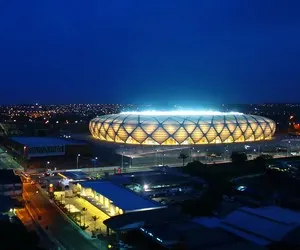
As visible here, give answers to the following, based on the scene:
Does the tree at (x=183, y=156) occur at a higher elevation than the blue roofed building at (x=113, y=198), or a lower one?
higher

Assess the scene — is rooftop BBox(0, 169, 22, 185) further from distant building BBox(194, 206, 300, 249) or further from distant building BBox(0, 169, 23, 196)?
distant building BBox(194, 206, 300, 249)

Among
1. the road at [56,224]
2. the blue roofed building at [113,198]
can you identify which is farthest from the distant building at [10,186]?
the blue roofed building at [113,198]

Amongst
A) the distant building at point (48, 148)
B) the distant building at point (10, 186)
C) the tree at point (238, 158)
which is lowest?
the distant building at point (10, 186)

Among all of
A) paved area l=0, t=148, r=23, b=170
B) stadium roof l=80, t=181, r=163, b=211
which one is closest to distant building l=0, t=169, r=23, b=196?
stadium roof l=80, t=181, r=163, b=211

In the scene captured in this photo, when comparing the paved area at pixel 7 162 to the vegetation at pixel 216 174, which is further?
the paved area at pixel 7 162

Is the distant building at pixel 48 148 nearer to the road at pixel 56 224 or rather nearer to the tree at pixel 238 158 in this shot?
the road at pixel 56 224
